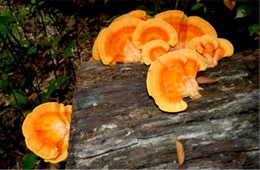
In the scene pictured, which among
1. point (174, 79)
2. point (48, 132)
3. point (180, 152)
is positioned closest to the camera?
point (180, 152)

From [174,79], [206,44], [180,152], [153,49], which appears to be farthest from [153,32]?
[180,152]

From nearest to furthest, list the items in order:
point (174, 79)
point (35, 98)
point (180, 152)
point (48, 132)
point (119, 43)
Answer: point (180, 152) → point (174, 79) → point (48, 132) → point (119, 43) → point (35, 98)

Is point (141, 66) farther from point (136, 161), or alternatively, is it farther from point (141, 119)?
point (136, 161)

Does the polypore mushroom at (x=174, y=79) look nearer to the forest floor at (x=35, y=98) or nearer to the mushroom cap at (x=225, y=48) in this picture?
the mushroom cap at (x=225, y=48)

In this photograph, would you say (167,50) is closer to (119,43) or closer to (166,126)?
(119,43)

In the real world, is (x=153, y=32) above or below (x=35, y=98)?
above

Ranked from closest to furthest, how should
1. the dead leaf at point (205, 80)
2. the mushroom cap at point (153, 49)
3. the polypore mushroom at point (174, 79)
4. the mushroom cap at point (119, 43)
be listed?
the polypore mushroom at point (174, 79), the dead leaf at point (205, 80), the mushroom cap at point (153, 49), the mushroom cap at point (119, 43)

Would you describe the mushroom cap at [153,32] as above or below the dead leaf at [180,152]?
above

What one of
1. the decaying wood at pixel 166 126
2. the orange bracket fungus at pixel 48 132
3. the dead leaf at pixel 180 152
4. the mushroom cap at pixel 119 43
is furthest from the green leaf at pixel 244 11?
the orange bracket fungus at pixel 48 132
